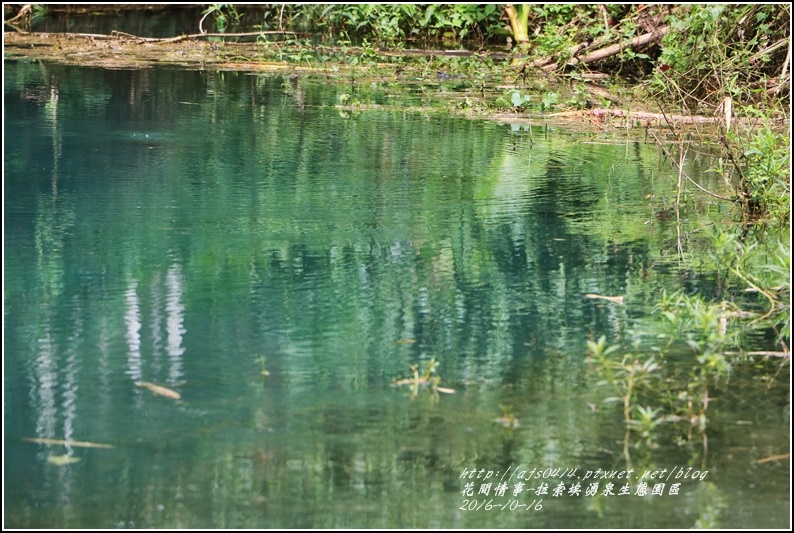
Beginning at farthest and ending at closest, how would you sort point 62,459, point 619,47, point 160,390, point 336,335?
point 619,47 → point 336,335 → point 160,390 → point 62,459

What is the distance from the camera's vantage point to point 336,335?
12.5 ft

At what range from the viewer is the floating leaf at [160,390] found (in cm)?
329

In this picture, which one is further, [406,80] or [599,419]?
[406,80]

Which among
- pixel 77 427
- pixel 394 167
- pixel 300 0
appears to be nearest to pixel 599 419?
pixel 77 427

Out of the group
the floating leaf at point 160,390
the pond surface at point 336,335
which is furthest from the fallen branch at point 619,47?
the floating leaf at point 160,390

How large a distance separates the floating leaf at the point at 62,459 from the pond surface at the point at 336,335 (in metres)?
0.02

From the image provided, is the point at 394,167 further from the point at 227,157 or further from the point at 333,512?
the point at 333,512

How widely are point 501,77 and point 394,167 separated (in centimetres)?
406

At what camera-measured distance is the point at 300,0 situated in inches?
486

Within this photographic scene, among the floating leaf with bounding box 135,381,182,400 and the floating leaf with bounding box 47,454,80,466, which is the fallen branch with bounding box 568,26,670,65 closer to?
the floating leaf with bounding box 135,381,182,400

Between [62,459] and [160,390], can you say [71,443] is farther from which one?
[160,390]

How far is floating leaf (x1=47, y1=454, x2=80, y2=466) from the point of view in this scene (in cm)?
291

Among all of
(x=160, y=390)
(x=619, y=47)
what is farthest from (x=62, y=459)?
(x=619, y=47)

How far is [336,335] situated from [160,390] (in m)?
0.70
